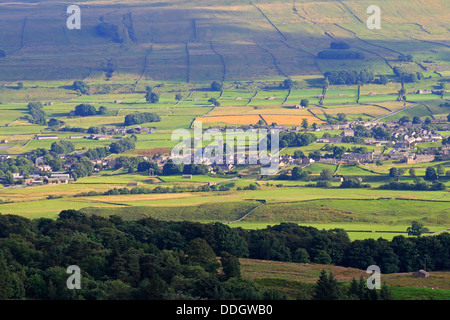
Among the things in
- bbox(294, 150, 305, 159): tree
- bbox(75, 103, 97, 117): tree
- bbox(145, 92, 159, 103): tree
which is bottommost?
bbox(294, 150, 305, 159): tree

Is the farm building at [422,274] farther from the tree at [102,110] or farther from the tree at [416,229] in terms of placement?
the tree at [102,110]

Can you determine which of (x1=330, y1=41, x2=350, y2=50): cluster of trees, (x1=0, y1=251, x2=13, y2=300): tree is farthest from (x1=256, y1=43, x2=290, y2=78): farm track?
(x1=0, y1=251, x2=13, y2=300): tree

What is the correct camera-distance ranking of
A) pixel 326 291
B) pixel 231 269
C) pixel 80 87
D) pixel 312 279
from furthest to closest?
pixel 80 87 → pixel 312 279 → pixel 231 269 → pixel 326 291

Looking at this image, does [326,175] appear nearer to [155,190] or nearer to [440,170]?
[440,170]

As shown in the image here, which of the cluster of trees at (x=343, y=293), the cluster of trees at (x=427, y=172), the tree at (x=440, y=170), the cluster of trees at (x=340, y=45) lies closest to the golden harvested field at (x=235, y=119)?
the cluster of trees at (x=427, y=172)

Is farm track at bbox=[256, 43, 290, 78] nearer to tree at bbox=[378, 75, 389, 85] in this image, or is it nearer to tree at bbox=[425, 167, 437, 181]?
tree at bbox=[378, 75, 389, 85]

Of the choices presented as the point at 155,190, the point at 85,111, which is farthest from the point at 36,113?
the point at 155,190
